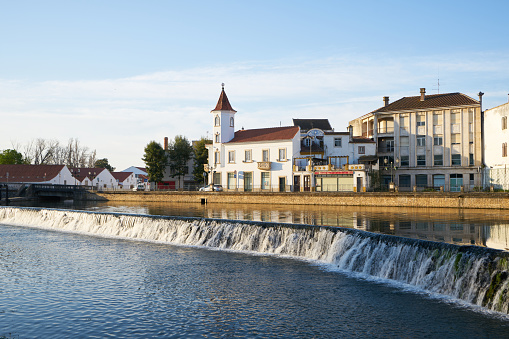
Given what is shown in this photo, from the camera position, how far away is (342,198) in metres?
46.4

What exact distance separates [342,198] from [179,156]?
110ft

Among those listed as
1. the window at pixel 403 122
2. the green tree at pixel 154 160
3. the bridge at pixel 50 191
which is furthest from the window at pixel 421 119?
the bridge at pixel 50 191

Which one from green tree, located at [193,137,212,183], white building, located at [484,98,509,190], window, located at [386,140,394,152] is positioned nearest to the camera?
white building, located at [484,98,509,190]

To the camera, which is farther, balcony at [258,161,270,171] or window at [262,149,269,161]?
window at [262,149,269,161]

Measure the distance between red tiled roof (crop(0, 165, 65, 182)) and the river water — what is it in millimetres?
66559

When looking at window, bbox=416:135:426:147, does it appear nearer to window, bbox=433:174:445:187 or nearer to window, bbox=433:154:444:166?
window, bbox=433:154:444:166

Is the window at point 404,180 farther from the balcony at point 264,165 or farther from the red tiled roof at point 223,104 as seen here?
the red tiled roof at point 223,104

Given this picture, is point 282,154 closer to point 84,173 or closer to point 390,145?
point 390,145

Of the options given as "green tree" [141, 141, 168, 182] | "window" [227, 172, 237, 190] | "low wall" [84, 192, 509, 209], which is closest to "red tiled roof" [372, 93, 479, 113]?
"low wall" [84, 192, 509, 209]

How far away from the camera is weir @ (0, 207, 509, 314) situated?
12.6 meters

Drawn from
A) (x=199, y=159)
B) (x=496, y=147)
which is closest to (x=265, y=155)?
(x=199, y=159)

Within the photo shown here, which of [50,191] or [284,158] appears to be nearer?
[284,158]

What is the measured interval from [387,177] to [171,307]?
49658 millimetres

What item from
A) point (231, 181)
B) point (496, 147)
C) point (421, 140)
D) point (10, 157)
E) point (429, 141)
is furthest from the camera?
point (10, 157)
